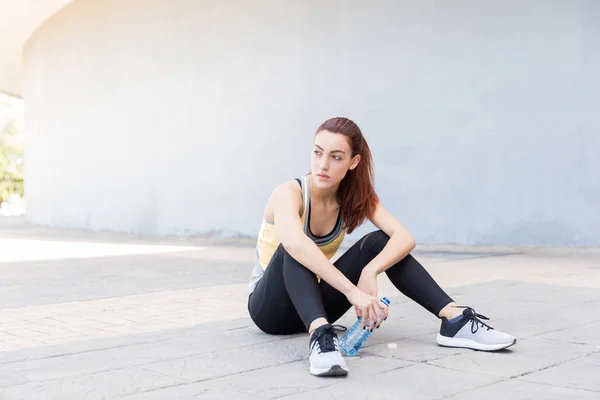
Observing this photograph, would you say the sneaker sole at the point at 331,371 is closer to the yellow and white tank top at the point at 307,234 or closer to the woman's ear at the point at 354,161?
the yellow and white tank top at the point at 307,234

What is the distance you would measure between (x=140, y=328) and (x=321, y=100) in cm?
666

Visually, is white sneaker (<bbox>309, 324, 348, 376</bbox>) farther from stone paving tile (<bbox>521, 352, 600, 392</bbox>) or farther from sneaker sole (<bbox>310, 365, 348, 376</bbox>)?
stone paving tile (<bbox>521, 352, 600, 392</bbox>)

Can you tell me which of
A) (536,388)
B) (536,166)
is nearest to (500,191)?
(536,166)

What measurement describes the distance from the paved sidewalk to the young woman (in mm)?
179

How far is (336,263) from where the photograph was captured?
3834 millimetres

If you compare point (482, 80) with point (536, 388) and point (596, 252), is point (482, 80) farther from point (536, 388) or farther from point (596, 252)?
point (536, 388)

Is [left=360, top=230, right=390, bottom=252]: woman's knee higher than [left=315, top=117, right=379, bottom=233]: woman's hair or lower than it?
lower

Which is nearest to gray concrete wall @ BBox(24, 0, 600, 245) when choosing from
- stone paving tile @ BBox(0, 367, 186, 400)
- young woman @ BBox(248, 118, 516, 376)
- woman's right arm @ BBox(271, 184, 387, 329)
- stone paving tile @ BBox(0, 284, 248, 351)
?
stone paving tile @ BBox(0, 284, 248, 351)

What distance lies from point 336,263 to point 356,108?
265 inches

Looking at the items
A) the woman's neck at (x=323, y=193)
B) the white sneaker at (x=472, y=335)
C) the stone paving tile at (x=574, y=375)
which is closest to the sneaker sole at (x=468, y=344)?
the white sneaker at (x=472, y=335)

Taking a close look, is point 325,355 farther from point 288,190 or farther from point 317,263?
point 288,190

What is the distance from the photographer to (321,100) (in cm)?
1073

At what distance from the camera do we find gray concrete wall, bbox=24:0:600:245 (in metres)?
9.25

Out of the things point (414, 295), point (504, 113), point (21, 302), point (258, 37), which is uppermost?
point (258, 37)
